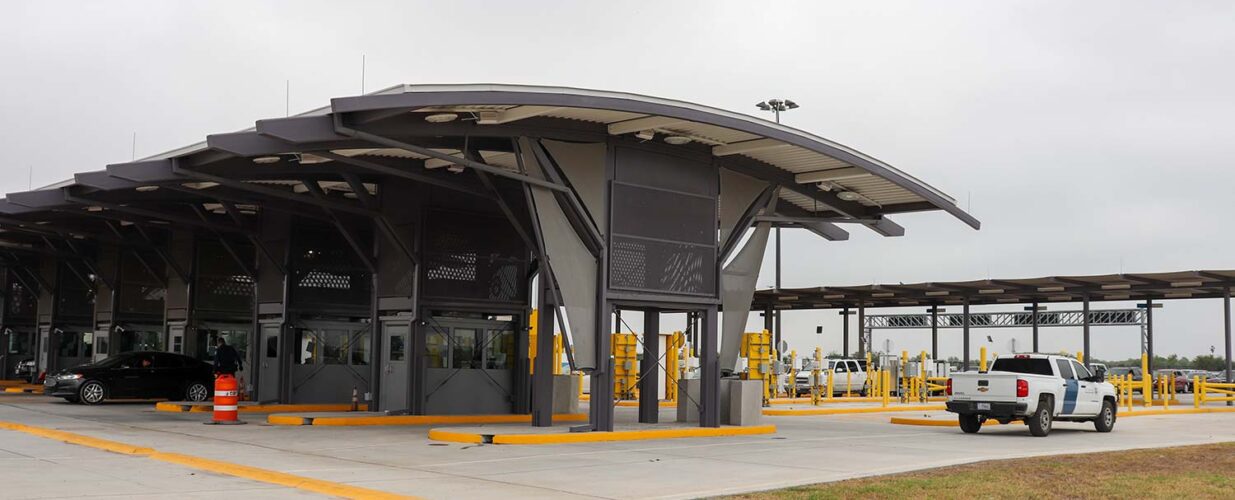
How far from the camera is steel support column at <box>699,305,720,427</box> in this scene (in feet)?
71.9

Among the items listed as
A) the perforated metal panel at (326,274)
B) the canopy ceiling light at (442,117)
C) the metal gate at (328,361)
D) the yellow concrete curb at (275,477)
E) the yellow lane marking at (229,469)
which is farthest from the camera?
the perforated metal panel at (326,274)

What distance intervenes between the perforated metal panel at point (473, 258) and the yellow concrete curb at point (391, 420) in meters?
2.58

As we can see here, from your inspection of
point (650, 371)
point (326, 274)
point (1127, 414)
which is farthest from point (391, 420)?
point (1127, 414)

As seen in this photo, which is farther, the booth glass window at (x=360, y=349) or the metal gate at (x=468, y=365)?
the booth glass window at (x=360, y=349)

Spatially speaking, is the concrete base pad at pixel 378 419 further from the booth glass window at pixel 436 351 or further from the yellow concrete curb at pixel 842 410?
the yellow concrete curb at pixel 842 410

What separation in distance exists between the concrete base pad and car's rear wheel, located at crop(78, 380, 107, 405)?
7.84 m

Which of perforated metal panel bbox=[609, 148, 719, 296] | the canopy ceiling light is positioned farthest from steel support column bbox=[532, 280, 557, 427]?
the canopy ceiling light

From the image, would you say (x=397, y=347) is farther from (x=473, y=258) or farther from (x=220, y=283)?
(x=220, y=283)

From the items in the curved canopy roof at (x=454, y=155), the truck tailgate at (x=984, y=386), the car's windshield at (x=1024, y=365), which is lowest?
the truck tailgate at (x=984, y=386)

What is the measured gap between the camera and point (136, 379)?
31.0 meters

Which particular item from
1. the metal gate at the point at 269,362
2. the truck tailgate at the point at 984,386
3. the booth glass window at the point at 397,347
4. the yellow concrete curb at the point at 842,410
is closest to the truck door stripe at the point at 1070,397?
the truck tailgate at the point at 984,386

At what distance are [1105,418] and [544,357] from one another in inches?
477

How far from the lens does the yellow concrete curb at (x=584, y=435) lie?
18.8 meters

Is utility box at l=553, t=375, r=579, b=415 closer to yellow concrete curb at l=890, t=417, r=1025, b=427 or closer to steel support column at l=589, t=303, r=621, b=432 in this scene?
steel support column at l=589, t=303, r=621, b=432
